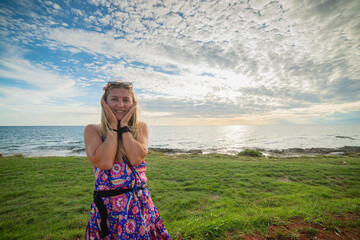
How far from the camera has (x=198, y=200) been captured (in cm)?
655

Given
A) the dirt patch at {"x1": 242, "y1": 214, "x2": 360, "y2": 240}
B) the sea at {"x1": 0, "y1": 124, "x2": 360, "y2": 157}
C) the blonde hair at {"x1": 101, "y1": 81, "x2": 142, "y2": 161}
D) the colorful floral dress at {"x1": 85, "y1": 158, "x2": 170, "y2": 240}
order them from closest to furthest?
the colorful floral dress at {"x1": 85, "y1": 158, "x2": 170, "y2": 240}, the blonde hair at {"x1": 101, "y1": 81, "x2": 142, "y2": 161}, the dirt patch at {"x1": 242, "y1": 214, "x2": 360, "y2": 240}, the sea at {"x1": 0, "y1": 124, "x2": 360, "y2": 157}

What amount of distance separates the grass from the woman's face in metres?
2.96

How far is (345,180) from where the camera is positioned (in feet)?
29.5

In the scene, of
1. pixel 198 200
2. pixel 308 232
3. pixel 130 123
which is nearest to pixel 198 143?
pixel 198 200

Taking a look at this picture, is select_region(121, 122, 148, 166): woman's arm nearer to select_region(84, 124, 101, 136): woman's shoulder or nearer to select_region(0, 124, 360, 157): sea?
select_region(84, 124, 101, 136): woman's shoulder

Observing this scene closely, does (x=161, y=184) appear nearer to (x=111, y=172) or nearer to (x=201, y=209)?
(x=201, y=209)

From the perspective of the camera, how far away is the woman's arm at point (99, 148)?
1.78 m

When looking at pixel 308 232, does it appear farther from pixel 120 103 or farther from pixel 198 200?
pixel 120 103

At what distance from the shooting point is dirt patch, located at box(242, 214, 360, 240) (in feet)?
10.4

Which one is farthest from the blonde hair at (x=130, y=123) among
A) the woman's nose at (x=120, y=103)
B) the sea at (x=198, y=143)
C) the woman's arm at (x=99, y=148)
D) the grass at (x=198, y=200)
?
the sea at (x=198, y=143)

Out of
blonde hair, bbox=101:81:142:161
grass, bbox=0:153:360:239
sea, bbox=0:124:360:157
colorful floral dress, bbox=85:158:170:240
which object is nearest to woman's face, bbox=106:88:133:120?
blonde hair, bbox=101:81:142:161

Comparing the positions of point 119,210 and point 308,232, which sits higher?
point 119,210

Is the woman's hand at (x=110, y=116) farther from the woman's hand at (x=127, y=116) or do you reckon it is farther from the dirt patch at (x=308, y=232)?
the dirt patch at (x=308, y=232)

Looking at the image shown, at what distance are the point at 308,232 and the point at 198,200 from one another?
12.9 feet
